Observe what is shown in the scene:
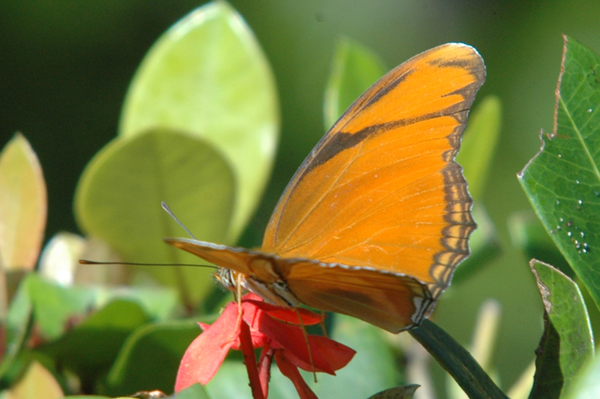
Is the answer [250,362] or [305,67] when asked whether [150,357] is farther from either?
[305,67]

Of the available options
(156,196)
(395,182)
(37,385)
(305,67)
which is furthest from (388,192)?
(305,67)

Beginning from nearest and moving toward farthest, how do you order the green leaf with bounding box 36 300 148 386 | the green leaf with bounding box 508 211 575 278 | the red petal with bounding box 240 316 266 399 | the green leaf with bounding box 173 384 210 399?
the green leaf with bounding box 173 384 210 399, the red petal with bounding box 240 316 266 399, the green leaf with bounding box 36 300 148 386, the green leaf with bounding box 508 211 575 278

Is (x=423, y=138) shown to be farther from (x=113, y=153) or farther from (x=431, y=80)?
(x=113, y=153)

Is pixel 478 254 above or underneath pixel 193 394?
underneath

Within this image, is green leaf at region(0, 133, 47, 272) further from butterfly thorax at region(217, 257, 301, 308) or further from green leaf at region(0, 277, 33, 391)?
butterfly thorax at region(217, 257, 301, 308)

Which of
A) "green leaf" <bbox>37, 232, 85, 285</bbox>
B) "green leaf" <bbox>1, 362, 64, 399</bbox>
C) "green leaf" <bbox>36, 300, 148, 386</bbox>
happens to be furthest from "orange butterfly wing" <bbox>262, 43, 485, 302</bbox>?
"green leaf" <bbox>37, 232, 85, 285</bbox>
